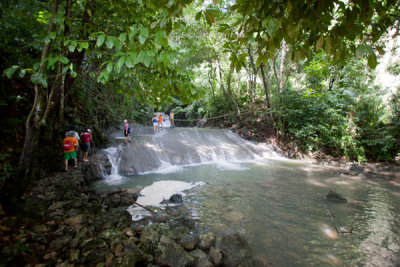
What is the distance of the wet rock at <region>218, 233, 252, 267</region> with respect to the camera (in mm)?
2820

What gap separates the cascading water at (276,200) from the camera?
11.6ft

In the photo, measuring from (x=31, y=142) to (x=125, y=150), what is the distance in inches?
285

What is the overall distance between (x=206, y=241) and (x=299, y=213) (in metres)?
3.04

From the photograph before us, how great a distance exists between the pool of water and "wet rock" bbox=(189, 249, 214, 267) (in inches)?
43.7

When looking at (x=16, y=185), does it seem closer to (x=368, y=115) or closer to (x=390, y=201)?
(x=390, y=201)

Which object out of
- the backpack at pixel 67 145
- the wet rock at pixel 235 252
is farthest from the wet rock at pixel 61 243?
the backpack at pixel 67 145

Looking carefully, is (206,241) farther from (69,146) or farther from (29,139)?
(69,146)

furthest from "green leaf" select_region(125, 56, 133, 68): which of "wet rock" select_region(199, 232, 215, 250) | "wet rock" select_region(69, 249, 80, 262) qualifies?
"wet rock" select_region(199, 232, 215, 250)

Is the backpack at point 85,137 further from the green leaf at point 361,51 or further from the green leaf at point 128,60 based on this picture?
the green leaf at point 361,51

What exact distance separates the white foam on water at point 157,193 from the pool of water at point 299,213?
1.23 ft

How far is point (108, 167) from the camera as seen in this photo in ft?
27.3

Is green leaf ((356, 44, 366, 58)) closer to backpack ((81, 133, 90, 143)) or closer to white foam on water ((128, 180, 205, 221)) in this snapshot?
white foam on water ((128, 180, 205, 221))

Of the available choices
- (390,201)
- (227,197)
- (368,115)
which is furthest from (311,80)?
(227,197)

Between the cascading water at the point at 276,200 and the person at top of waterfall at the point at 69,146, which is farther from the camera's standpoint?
the person at top of waterfall at the point at 69,146
